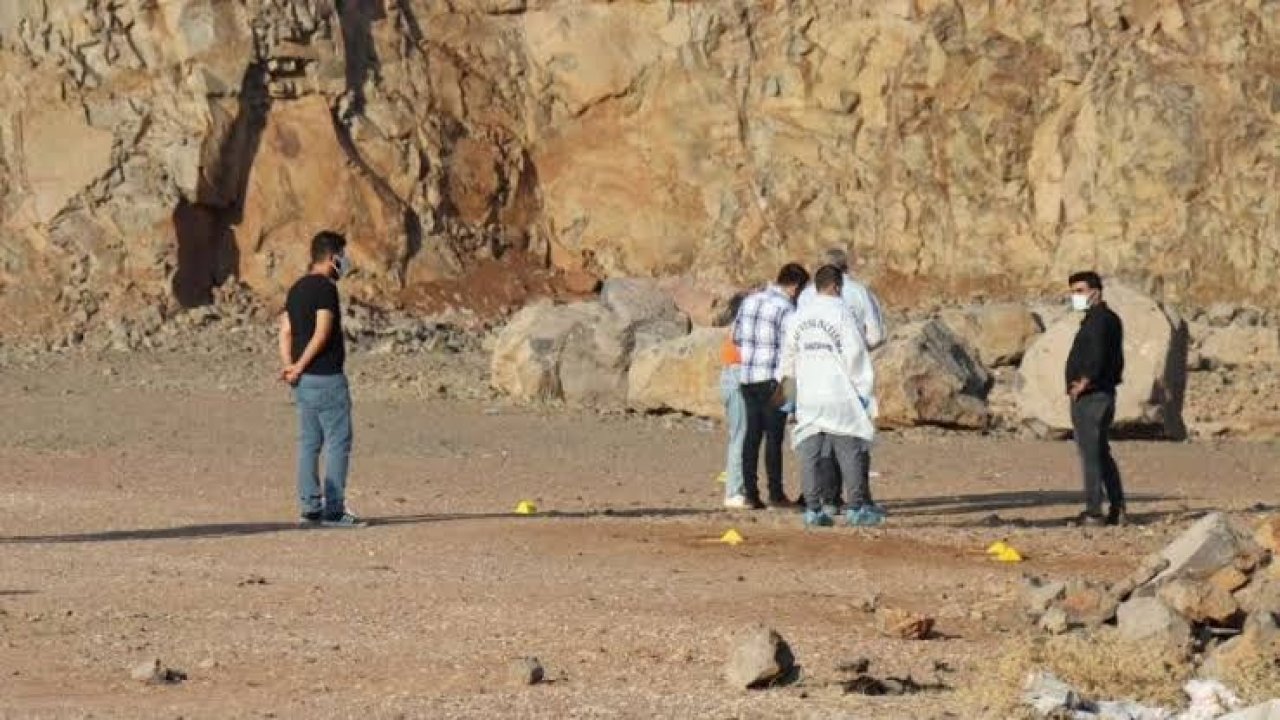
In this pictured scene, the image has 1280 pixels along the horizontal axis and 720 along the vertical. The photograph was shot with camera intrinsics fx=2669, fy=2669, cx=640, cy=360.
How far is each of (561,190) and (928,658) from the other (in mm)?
31997

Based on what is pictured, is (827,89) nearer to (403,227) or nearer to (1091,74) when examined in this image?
(1091,74)

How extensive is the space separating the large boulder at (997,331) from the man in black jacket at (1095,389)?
48.8 feet

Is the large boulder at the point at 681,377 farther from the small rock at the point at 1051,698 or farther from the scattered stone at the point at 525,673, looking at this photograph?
the small rock at the point at 1051,698

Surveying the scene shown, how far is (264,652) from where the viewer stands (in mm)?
11102

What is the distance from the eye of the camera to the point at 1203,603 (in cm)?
1065

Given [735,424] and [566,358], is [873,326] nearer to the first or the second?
[735,424]

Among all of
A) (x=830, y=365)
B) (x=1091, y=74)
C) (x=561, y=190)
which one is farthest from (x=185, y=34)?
(x=830, y=365)

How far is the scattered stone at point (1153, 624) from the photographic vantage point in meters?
10.1

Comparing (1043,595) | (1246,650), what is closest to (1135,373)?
(1043,595)

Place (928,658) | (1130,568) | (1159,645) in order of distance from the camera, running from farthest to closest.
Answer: (1130,568) → (928,658) → (1159,645)

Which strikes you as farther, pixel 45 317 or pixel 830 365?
pixel 45 317

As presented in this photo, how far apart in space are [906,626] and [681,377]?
14857 mm

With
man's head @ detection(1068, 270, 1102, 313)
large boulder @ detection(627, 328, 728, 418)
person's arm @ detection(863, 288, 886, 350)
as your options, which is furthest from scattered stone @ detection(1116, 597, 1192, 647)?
large boulder @ detection(627, 328, 728, 418)

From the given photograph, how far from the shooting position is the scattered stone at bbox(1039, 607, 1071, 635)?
11016mm
